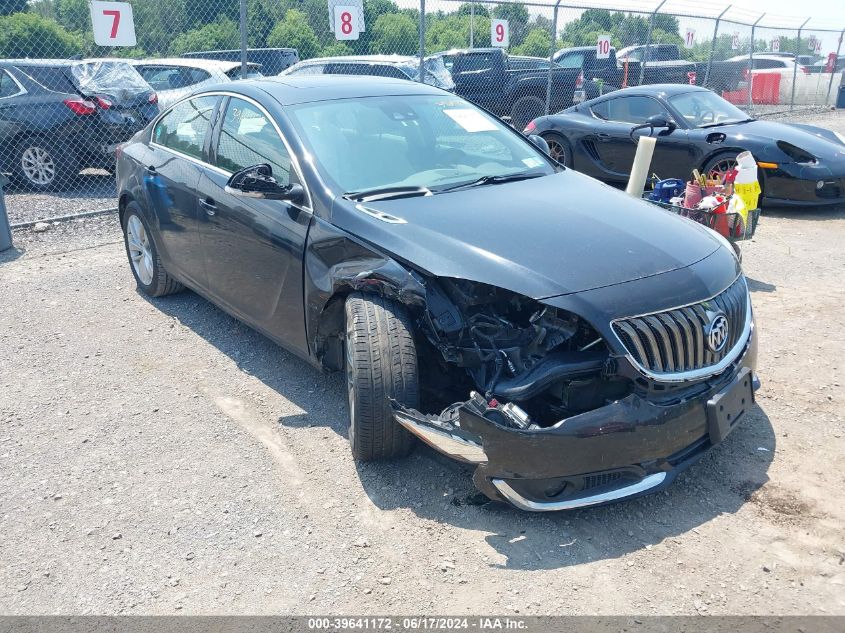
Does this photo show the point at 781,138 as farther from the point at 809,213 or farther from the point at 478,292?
the point at 478,292

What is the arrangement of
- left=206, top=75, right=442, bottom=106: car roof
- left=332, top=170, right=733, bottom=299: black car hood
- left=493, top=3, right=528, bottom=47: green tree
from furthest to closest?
1. left=493, top=3, right=528, bottom=47: green tree
2. left=206, top=75, right=442, bottom=106: car roof
3. left=332, top=170, right=733, bottom=299: black car hood

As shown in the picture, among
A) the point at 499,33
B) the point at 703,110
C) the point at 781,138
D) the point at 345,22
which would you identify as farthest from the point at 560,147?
the point at 499,33

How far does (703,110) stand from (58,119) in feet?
25.9

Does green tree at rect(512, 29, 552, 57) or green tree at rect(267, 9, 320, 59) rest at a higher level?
green tree at rect(267, 9, 320, 59)

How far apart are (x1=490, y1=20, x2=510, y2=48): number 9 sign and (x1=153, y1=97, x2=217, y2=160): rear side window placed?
8.36 meters

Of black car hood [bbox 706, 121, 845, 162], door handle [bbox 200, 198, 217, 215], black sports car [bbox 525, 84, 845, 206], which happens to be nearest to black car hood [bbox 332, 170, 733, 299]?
door handle [bbox 200, 198, 217, 215]

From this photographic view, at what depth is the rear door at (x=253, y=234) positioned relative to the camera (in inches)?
156

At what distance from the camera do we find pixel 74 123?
9.59 meters

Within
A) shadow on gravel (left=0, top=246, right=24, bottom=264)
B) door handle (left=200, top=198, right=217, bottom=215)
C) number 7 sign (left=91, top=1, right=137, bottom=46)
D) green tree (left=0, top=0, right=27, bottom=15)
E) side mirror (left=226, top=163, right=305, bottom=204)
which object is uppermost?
green tree (left=0, top=0, right=27, bottom=15)

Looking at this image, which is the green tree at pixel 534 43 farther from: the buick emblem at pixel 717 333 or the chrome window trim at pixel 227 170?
the buick emblem at pixel 717 333

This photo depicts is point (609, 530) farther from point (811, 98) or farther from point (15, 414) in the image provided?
point (811, 98)

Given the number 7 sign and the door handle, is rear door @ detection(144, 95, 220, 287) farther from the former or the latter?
the number 7 sign

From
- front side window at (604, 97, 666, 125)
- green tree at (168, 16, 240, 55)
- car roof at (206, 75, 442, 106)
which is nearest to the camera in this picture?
car roof at (206, 75, 442, 106)

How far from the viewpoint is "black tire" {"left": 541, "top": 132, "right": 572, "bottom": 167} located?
386 inches
